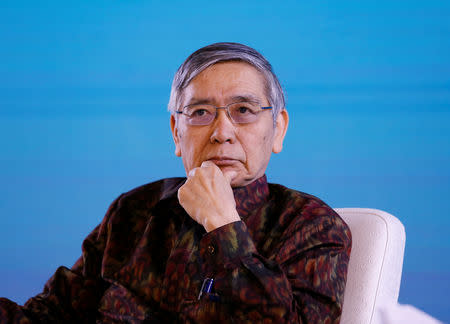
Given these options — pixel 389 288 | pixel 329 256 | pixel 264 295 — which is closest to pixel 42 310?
pixel 264 295

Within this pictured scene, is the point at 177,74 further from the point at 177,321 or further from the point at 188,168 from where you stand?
the point at 177,321

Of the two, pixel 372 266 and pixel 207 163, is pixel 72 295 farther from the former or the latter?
pixel 372 266

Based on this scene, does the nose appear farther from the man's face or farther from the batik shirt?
the batik shirt

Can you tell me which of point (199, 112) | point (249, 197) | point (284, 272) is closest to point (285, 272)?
point (284, 272)

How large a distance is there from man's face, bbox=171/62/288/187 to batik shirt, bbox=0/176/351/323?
8 centimetres

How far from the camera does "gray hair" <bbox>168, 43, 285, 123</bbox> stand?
4.94 ft

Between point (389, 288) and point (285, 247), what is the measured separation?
1.09 feet

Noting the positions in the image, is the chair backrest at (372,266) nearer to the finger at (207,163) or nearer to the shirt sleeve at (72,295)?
the finger at (207,163)

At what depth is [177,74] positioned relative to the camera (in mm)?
1592

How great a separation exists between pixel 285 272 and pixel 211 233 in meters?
0.20

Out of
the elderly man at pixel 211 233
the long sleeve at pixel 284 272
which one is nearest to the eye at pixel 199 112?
the elderly man at pixel 211 233

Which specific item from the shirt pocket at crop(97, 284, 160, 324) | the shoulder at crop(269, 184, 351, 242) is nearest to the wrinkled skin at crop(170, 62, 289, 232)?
the shoulder at crop(269, 184, 351, 242)

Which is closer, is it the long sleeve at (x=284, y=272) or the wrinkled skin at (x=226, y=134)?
the long sleeve at (x=284, y=272)

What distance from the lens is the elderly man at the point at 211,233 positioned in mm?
1241
